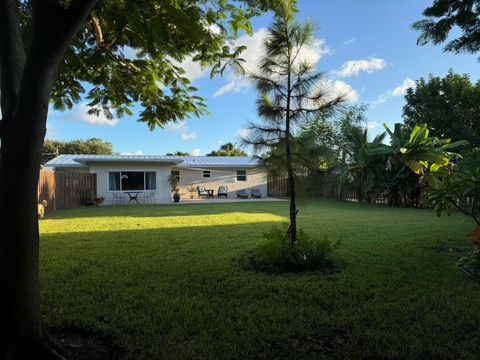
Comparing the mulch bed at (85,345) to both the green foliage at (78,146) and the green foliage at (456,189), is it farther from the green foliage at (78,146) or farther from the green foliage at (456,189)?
the green foliage at (78,146)

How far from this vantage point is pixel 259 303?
130 inches

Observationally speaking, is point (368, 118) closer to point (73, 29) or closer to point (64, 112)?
point (64, 112)

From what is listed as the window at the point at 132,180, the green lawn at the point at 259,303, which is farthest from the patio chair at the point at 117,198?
the green lawn at the point at 259,303

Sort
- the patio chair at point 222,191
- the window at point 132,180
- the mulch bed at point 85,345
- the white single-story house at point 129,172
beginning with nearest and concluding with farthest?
the mulch bed at point 85,345, the white single-story house at point 129,172, the window at point 132,180, the patio chair at point 222,191

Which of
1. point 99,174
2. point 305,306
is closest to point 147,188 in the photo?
point 99,174

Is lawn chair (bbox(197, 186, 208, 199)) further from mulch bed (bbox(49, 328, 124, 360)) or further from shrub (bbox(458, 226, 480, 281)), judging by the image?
mulch bed (bbox(49, 328, 124, 360))

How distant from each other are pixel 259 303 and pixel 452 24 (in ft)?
12.0

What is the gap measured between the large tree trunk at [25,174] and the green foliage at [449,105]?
25.0 m

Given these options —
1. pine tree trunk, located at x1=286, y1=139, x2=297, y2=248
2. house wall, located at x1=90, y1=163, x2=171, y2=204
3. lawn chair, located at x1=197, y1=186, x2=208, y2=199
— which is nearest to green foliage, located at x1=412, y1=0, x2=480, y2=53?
pine tree trunk, located at x1=286, y1=139, x2=297, y2=248

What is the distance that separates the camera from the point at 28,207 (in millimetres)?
1931

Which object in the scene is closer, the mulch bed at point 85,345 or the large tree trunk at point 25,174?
the large tree trunk at point 25,174

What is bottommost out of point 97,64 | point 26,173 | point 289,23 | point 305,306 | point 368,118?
point 305,306

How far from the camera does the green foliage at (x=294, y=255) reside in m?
4.52

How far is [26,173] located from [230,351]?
76.6 inches
